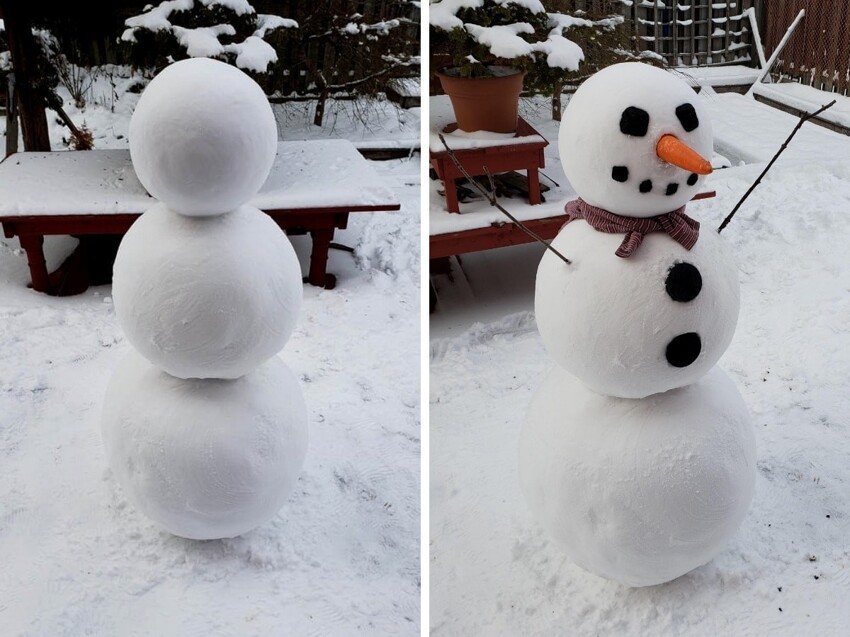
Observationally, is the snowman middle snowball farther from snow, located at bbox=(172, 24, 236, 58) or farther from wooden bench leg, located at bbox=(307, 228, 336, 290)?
snow, located at bbox=(172, 24, 236, 58)

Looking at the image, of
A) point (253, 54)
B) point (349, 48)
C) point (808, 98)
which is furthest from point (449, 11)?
point (808, 98)

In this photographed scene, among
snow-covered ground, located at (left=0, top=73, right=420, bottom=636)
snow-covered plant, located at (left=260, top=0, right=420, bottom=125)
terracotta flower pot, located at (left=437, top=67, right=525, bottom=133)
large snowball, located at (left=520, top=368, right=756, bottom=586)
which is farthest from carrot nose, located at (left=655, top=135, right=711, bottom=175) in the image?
snow-covered plant, located at (left=260, top=0, right=420, bottom=125)

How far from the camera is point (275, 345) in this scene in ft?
4.78

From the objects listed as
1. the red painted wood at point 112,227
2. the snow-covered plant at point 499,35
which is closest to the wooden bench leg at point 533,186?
the snow-covered plant at point 499,35

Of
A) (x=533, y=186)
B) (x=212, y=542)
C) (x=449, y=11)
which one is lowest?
(x=212, y=542)

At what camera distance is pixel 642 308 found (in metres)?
1.23

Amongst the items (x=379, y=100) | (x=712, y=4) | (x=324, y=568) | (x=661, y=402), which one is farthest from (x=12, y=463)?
(x=712, y=4)

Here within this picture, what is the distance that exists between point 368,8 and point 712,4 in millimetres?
1204

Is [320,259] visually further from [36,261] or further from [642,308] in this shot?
[642,308]

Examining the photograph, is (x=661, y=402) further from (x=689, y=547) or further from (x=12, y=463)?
(x=12, y=463)

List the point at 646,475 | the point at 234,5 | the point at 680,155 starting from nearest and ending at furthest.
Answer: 1. the point at 680,155
2. the point at 646,475
3. the point at 234,5

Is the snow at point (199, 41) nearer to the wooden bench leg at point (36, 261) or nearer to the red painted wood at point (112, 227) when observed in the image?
the red painted wood at point (112, 227)

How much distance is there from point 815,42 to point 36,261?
2.68m

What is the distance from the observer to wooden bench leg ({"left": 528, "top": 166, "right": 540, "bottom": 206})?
8.05ft
